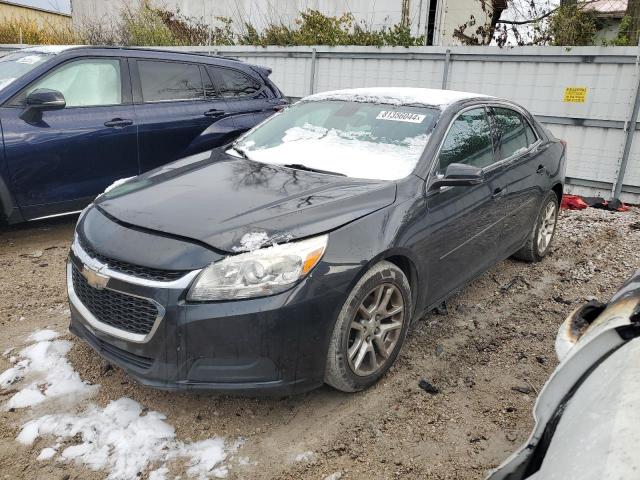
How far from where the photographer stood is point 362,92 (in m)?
4.09

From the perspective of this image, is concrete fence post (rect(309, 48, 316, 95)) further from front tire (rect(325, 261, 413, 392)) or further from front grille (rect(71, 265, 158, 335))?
front grille (rect(71, 265, 158, 335))

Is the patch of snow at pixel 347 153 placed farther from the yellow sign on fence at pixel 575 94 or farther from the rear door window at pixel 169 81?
the yellow sign on fence at pixel 575 94

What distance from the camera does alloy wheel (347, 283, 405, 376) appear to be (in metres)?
2.80

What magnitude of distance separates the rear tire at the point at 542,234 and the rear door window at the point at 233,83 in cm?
350

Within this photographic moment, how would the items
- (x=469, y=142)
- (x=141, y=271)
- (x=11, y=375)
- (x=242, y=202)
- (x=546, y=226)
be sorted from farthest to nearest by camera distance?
(x=546, y=226)
(x=469, y=142)
(x=11, y=375)
(x=242, y=202)
(x=141, y=271)

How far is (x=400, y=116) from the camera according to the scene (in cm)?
366

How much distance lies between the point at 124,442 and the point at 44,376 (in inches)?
31.6

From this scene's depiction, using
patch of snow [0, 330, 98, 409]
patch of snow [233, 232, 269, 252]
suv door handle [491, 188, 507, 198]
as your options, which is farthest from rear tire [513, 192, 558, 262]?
patch of snow [0, 330, 98, 409]

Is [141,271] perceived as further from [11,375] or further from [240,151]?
[240,151]

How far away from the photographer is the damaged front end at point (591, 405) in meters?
1.32

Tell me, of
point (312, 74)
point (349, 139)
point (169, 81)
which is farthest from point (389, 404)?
point (312, 74)

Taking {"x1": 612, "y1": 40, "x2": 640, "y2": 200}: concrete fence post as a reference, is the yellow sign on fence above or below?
above

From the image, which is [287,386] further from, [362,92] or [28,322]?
[362,92]

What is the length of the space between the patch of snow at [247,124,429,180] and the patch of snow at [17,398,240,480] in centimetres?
171
